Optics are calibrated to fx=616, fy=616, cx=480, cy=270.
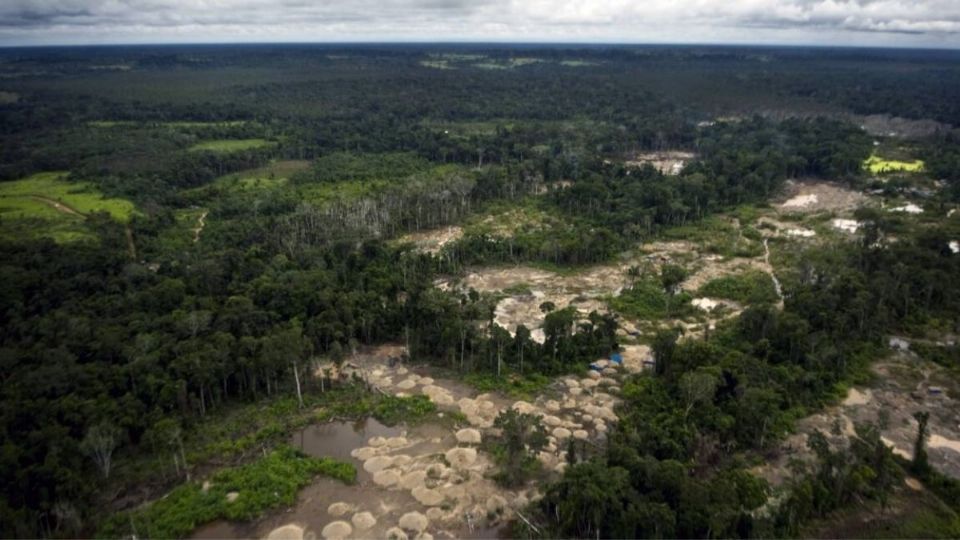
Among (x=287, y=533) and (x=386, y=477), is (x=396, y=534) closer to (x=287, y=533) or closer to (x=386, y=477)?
A: (x=386, y=477)

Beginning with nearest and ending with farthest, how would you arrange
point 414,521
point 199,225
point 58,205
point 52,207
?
point 414,521, point 199,225, point 52,207, point 58,205

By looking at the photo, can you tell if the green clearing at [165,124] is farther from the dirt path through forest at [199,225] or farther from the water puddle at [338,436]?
the water puddle at [338,436]

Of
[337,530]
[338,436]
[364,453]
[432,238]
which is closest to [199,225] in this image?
[432,238]

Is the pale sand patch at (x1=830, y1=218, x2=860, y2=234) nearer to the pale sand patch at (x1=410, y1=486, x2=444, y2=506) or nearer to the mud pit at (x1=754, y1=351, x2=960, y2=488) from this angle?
the mud pit at (x1=754, y1=351, x2=960, y2=488)

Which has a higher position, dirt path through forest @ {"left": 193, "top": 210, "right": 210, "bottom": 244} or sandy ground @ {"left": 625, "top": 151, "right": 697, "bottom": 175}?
sandy ground @ {"left": 625, "top": 151, "right": 697, "bottom": 175}

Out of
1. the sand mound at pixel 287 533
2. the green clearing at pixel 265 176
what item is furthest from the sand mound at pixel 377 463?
the green clearing at pixel 265 176

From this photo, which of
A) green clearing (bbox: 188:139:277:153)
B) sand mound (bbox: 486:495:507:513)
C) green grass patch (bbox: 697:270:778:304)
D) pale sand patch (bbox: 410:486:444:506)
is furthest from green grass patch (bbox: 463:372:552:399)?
green clearing (bbox: 188:139:277:153)
